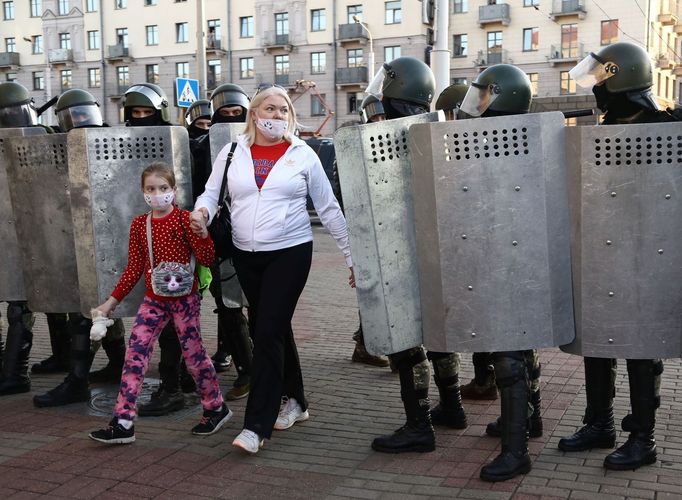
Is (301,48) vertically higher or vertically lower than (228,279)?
higher

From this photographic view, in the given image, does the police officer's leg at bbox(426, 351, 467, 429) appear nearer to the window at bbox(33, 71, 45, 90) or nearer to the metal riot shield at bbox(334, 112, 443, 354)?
the metal riot shield at bbox(334, 112, 443, 354)

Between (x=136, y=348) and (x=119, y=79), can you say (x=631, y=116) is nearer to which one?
(x=136, y=348)

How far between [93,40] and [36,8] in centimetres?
646

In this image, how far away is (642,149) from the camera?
383 centimetres

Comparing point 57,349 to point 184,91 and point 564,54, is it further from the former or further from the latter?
point 564,54

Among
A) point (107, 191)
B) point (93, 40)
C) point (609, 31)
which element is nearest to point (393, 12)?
point (609, 31)

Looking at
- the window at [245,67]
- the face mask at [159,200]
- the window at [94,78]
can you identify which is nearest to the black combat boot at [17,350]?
the face mask at [159,200]

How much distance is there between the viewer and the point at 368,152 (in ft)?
13.5

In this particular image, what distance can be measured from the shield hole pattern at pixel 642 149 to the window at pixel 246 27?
51.6m

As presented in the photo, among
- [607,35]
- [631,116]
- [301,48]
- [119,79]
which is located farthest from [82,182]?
[119,79]

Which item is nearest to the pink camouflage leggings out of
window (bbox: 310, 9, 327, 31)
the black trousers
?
the black trousers

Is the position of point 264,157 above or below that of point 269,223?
above

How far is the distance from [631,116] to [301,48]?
4925 cm

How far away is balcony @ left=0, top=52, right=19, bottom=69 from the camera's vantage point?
6125cm
